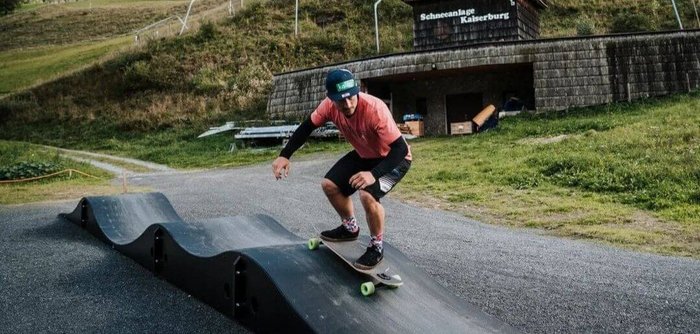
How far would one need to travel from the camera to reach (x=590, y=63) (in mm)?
24984

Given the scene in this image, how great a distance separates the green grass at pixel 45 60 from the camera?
44500 millimetres

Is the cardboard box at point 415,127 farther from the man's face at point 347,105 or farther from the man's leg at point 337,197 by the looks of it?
the man's face at point 347,105

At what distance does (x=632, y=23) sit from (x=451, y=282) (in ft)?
120

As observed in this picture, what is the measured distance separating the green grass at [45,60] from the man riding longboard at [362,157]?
41.4 meters

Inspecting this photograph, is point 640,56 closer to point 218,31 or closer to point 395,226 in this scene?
point 395,226

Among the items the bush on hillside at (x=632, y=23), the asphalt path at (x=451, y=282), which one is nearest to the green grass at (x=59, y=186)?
the asphalt path at (x=451, y=282)

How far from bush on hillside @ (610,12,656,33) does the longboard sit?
36.9 meters

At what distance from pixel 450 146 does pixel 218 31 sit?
26.1m

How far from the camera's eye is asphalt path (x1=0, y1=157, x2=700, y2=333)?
5188mm

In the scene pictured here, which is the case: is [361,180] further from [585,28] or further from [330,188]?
[585,28]

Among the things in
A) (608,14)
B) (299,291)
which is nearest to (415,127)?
(608,14)

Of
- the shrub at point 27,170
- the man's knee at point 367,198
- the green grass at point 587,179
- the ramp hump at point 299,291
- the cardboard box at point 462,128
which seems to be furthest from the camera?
the cardboard box at point 462,128

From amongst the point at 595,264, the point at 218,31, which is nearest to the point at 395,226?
the point at 595,264

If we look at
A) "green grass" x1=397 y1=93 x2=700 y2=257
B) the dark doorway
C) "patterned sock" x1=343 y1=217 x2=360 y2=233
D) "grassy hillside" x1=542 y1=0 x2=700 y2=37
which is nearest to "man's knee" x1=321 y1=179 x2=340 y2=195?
"patterned sock" x1=343 y1=217 x2=360 y2=233
